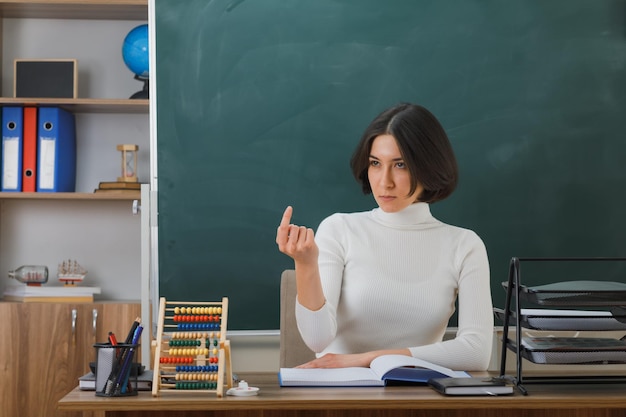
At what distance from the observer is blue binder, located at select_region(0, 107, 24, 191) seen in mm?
3510

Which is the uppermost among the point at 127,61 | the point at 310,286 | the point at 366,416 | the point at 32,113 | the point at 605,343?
the point at 127,61

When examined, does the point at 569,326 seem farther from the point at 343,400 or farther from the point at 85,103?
the point at 85,103

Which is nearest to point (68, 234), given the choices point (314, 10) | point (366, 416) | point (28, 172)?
point (28, 172)

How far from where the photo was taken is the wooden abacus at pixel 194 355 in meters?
1.60

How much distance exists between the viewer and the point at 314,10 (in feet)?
10.4

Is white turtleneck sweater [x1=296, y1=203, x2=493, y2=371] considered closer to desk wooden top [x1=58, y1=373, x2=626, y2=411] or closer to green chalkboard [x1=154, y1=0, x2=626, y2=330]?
desk wooden top [x1=58, y1=373, x2=626, y2=411]

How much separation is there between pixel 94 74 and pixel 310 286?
2.26 meters

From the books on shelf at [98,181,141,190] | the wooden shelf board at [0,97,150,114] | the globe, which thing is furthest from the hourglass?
the globe

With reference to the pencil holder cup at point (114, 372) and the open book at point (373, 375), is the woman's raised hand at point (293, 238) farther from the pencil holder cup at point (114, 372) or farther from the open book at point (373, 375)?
the pencil holder cup at point (114, 372)

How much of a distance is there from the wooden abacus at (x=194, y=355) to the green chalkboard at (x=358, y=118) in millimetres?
1343

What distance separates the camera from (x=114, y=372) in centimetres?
158

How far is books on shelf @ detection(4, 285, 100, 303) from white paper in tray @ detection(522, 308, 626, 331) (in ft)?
6.88

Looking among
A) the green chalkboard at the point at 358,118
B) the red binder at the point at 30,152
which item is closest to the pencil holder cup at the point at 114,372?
the green chalkboard at the point at 358,118

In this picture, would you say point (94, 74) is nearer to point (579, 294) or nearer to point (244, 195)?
point (244, 195)
